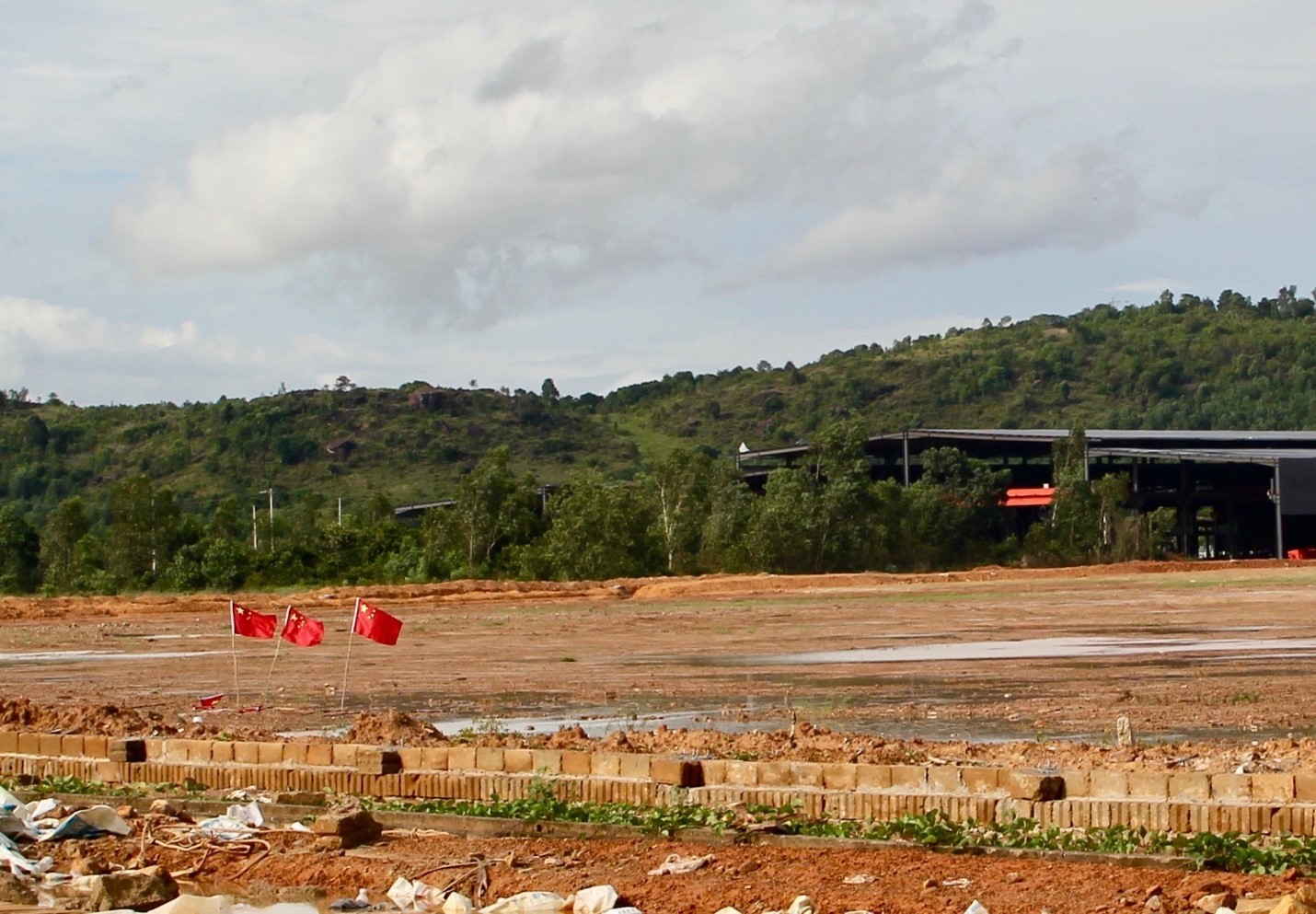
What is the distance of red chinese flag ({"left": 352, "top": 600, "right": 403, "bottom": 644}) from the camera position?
761 inches

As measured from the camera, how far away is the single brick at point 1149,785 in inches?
440

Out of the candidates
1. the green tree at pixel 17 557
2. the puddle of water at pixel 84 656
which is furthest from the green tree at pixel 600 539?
the puddle of water at pixel 84 656

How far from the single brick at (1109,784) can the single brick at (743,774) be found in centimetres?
247

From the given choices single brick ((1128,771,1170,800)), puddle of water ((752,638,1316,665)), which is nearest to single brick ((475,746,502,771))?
single brick ((1128,771,1170,800))

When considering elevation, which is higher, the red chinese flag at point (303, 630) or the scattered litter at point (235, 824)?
the red chinese flag at point (303, 630)

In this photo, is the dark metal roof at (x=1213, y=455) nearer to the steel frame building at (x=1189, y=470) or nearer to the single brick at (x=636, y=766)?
the steel frame building at (x=1189, y=470)

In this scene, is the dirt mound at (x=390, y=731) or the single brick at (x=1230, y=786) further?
the dirt mound at (x=390, y=731)

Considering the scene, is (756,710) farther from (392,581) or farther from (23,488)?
(23,488)

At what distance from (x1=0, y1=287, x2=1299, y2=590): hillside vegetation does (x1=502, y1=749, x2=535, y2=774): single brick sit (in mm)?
56928

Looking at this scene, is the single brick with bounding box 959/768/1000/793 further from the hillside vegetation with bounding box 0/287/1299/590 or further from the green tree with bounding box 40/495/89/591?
the green tree with bounding box 40/495/89/591

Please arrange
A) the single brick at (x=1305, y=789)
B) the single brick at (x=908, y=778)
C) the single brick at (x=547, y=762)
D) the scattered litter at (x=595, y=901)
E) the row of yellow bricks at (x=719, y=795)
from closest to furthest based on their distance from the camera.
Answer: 1. the scattered litter at (x=595, y=901)
2. the row of yellow bricks at (x=719, y=795)
3. the single brick at (x=1305, y=789)
4. the single brick at (x=908, y=778)
5. the single brick at (x=547, y=762)

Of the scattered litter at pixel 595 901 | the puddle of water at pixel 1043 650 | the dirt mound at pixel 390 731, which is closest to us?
the scattered litter at pixel 595 901

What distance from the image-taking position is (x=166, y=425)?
15012 cm

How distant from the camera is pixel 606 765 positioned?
13.3 metres
